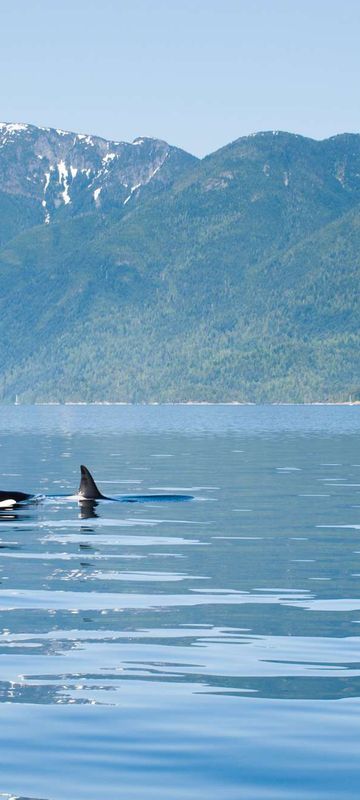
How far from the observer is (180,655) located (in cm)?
2734

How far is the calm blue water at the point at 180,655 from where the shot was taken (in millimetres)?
19609

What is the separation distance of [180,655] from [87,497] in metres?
40.4

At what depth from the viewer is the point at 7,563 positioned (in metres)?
42.9

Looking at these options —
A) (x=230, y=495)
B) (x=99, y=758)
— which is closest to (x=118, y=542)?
(x=230, y=495)

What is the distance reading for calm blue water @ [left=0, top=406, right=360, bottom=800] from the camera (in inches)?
772

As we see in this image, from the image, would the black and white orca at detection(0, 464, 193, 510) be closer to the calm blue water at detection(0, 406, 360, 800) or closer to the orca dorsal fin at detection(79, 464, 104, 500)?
the orca dorsal fin at detection(79, 464, 104, 500)

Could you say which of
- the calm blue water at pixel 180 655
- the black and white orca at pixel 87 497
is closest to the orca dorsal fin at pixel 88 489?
the black and white orca at pixel 87 497

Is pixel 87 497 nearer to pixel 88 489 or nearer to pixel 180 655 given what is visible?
pixel 88 489

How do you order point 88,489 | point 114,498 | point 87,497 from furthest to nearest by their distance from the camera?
point 114,498
point 87,497
point 88,489

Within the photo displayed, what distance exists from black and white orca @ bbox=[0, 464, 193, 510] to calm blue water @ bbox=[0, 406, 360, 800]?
226 centimetres

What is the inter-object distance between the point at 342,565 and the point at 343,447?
91.4 m

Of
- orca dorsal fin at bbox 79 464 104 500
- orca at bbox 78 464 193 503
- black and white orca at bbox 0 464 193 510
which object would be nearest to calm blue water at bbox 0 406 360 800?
black and white orca at bbox 0 464 193 510

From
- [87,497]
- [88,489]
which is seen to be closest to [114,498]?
[87,497]

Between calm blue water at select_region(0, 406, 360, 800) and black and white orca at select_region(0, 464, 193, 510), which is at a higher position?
calm blue water at select_region(0, 406, 360, 800)
